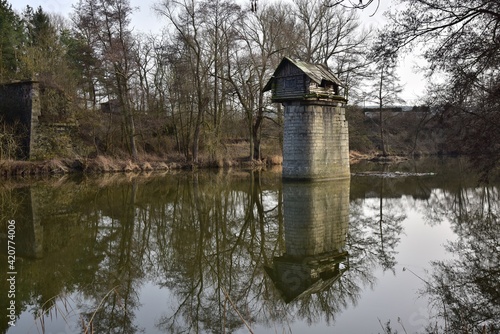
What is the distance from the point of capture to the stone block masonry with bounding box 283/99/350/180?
1734 cm

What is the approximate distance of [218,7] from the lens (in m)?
24.0

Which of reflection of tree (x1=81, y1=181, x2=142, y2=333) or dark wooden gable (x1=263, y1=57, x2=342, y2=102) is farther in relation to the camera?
dark wooden gable (x1=263, y1=57, x2=342, y2=102)

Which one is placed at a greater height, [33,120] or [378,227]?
[33,120]

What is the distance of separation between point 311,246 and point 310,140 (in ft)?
33.5

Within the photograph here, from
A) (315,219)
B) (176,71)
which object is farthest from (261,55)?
(315,219)

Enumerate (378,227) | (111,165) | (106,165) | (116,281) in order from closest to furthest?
1. (116,281)
2. (378,227)
3. (106,165)
4. (111,165)

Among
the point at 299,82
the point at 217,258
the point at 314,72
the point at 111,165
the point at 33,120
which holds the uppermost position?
the point at 314,72

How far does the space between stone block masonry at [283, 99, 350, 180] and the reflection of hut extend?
12.6m

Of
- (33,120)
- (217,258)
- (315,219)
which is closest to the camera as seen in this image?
(217,258)

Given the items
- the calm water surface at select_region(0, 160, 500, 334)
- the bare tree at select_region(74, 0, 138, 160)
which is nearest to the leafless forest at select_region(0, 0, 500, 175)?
the bare tree at select_region(74, 0, 138, 160)

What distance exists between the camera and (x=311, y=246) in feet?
24.8

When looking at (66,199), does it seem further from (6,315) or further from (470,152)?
(470,152)

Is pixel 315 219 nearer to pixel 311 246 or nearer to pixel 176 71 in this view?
pixel 311 246

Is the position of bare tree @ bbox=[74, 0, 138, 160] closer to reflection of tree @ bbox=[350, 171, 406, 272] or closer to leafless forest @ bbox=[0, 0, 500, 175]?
leafless forest @ bbox=[0, 0, 500, 175]
